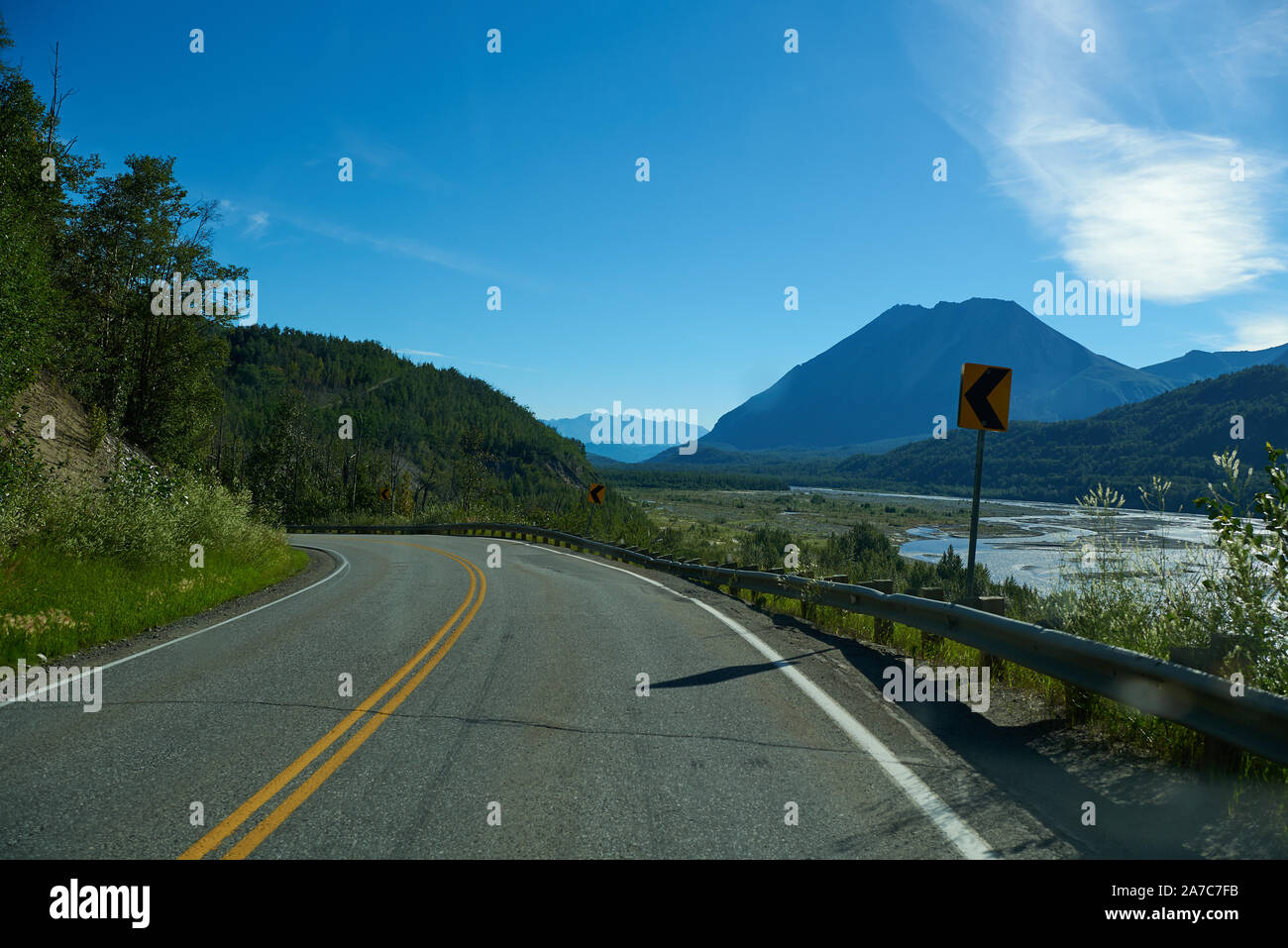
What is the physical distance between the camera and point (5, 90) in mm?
25531

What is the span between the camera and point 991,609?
252 inches

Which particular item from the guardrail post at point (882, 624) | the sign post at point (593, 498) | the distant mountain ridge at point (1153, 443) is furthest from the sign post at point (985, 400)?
the sign post at point (593, 498)

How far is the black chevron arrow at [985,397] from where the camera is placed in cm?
738

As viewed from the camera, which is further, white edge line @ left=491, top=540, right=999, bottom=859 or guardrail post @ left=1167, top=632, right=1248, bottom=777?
guardrail post @ left=1167, top=632, right=1248, bottom=777

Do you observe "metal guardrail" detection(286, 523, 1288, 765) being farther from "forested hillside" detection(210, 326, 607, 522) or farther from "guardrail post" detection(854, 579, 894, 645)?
"forested hillside" detection(210, 326, 607, 522)

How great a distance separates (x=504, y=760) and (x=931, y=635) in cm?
501

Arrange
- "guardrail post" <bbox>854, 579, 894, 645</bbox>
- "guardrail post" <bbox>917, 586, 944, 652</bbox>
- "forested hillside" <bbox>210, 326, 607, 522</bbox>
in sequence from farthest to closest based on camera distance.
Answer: "forested hillside" <bbox>210, 326, 607, 522</bbox> < "guardrail post" <bbox>854, 579, 894, 645</bbox> < "guardrail post" <bbox>917, 586, 944, 652</bbox>

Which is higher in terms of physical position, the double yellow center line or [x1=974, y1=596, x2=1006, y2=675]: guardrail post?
[x1=974, y1=596, x2=1006, y2=675]: guardrail post

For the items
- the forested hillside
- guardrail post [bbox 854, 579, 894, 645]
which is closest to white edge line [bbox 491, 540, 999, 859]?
guardrail post [bbox 854, 579, 894, 645]

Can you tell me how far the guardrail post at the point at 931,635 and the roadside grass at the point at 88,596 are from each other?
948 cm

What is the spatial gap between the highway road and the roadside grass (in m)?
1.16

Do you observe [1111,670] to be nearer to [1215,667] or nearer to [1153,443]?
[1215,667]

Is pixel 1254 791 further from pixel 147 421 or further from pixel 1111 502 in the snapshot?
pixel 147 421

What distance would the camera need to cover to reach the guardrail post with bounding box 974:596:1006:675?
20.9 feet
